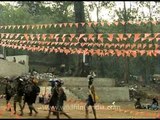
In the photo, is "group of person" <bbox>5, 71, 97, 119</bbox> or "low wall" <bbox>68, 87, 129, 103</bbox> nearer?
"group of person" <bbox>5, 71, 97, 119</bbox>

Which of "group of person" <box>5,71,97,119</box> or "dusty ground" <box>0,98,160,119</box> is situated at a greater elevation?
"group of person" <box>5,71,97,119</box>

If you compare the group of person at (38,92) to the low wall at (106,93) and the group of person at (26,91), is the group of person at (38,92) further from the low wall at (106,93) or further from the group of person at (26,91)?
the low wall at (106,93)

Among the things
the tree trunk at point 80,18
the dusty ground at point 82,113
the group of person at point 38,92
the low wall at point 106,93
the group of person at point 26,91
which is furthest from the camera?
the tree trunk at point 80,18

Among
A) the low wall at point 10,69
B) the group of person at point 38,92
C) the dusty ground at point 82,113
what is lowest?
the dusty ground at point 82,113

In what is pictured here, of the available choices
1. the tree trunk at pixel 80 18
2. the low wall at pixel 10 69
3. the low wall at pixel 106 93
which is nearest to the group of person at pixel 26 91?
the low wall at pixel 106 93

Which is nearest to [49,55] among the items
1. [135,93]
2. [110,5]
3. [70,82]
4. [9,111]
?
[110,5]

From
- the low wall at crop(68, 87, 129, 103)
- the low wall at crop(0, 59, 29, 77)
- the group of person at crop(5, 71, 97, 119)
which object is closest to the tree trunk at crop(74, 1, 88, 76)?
the low wall at crop(68, 87, 129, 103)

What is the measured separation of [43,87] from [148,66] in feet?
96.0

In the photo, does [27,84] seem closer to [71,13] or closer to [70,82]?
[70,82]

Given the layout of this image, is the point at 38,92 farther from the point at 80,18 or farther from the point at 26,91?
the point at 80,18

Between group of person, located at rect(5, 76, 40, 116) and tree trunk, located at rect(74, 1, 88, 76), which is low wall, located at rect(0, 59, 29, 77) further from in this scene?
group of person, located at rect(5, 76, 40, 116)

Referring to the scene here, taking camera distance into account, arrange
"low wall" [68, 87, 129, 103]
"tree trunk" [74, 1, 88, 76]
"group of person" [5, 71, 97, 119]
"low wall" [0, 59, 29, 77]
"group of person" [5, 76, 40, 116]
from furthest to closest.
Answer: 1. "tree trunk" [74, 1, 88, 76]
2. "low wall" [0, 59, 29, 77]
3. "low wall" [68, 87, 129, 103]
4. "group of person" [5, 76, 40, 116]
5. "group of person" [5, 71, 97, 119]

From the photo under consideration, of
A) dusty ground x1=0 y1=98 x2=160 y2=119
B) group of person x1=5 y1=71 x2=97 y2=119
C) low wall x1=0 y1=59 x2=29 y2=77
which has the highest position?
low wall x1=0 y1=59 x2=29 y2=77

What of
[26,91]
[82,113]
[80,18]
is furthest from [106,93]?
[26,91]
